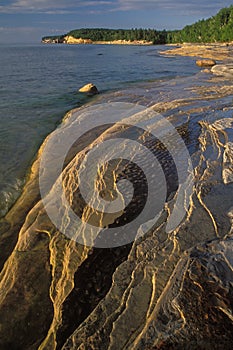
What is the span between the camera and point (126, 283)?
3463 millimetres

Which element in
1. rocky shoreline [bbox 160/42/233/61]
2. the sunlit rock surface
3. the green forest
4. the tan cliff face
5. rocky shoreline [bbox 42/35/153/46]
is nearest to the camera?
the sunlit rock surface

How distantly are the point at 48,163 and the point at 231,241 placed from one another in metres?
5.39

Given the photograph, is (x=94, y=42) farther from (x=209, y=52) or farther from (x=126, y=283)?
(x=126, y=283)

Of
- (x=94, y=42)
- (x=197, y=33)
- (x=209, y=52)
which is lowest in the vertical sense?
(x=209, y=52)

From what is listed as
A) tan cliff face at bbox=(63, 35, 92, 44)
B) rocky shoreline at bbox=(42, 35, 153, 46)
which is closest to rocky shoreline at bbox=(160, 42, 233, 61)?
rocky shoreline at bbox=(42, 35, 153, 46)

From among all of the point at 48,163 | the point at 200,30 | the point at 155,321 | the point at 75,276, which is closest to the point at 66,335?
the point at 75,276

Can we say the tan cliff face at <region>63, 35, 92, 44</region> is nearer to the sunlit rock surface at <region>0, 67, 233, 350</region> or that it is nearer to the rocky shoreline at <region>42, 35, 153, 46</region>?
the rocky shoreline at <region>42, 35, 153, 46</region>

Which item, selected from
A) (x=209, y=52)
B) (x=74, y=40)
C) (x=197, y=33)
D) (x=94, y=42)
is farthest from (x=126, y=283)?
(x=74, y=40)

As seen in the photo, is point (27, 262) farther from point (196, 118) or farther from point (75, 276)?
point (196, 118)

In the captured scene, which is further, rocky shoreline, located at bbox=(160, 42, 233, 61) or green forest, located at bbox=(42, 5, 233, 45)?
green forest, located at bbox=(42, 5, 233, 45)

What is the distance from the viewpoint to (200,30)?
313 feet

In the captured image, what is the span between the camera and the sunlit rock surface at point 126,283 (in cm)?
283

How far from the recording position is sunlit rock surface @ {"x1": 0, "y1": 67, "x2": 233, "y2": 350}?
2830 mm

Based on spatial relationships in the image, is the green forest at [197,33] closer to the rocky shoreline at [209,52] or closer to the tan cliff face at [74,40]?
the tan cliff face at [74,40]
